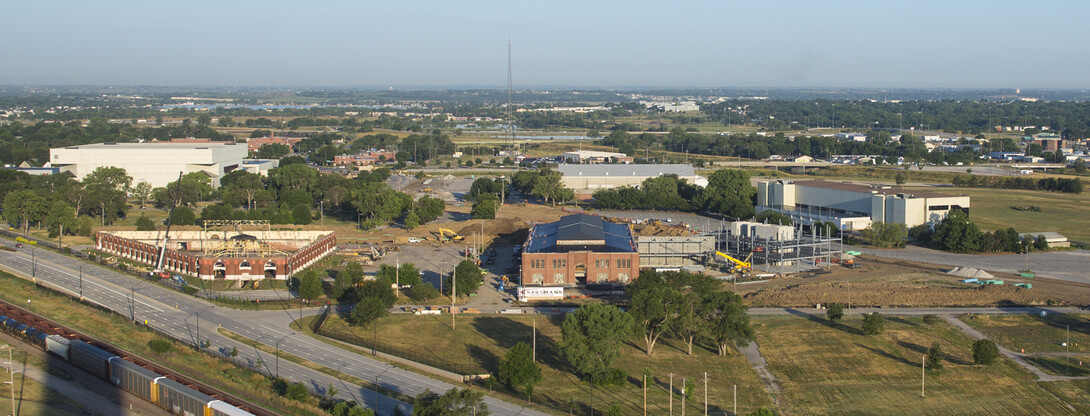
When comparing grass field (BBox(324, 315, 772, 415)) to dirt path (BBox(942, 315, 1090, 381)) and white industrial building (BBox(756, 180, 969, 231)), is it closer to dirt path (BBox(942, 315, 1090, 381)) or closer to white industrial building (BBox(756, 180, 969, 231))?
dirt path (BBox(942, 315, 1090, 381))

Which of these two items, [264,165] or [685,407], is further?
[264,165]

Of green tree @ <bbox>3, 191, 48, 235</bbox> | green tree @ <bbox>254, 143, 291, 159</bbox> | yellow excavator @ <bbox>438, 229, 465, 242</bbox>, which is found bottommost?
yellow excavator @ <bbox>438, 229, 465, 242</bbox>

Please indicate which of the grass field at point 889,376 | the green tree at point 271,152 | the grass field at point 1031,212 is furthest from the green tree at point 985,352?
the green tree at point 271,152

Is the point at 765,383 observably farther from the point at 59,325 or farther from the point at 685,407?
the point at 59,325

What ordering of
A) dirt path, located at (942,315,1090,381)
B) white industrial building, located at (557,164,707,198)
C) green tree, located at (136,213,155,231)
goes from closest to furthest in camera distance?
dirt path, located at (942,315,1090,381) → green tree, located at (136,213,155,231) → white industrial building, located at (557,164,707,198)

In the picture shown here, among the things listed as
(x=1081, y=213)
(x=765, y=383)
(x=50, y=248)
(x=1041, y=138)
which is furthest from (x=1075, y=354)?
(x=1041, y=138)

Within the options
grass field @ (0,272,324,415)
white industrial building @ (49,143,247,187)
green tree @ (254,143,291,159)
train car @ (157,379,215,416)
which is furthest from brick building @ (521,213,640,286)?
green tree @ (254,143,291,159)
